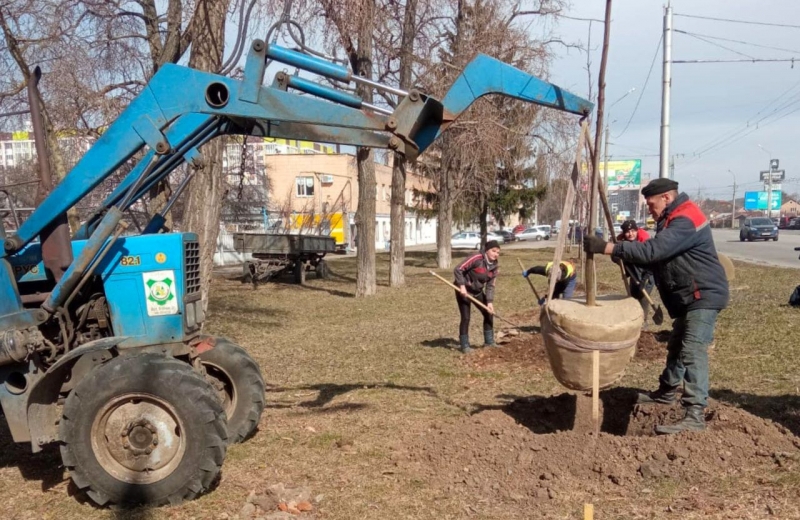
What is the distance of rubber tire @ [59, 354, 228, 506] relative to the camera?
4191 mm

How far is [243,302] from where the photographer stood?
1644cm

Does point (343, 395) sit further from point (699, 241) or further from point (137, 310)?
point (699, 241)

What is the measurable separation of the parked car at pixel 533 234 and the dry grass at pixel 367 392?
5025 centimetres

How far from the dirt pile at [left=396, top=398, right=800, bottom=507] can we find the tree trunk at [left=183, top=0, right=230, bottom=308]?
598 centimetres

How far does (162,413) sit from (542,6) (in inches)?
838

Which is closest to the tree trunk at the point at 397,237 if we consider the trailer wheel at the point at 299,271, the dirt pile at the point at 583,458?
the trailer wheel at the point at 299,271

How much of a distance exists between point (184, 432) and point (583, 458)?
266cm

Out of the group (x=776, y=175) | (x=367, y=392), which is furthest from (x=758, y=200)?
(x=367, y=392)

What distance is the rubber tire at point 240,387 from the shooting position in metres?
5.42

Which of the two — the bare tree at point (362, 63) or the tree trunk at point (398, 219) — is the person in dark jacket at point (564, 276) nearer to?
the bare tree at point (362, 63)

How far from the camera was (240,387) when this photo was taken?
5.45 meters

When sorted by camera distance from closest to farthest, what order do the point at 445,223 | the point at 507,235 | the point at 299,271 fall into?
the point at 299,271 → the point at 445,223 → the point at 507,235

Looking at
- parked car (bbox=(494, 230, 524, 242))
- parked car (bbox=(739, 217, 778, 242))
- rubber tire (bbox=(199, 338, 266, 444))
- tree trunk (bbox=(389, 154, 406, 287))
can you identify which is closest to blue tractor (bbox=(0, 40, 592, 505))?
rubber tire (bbox=(199, 338, 266, 444))

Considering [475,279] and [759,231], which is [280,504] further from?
[759,231]
